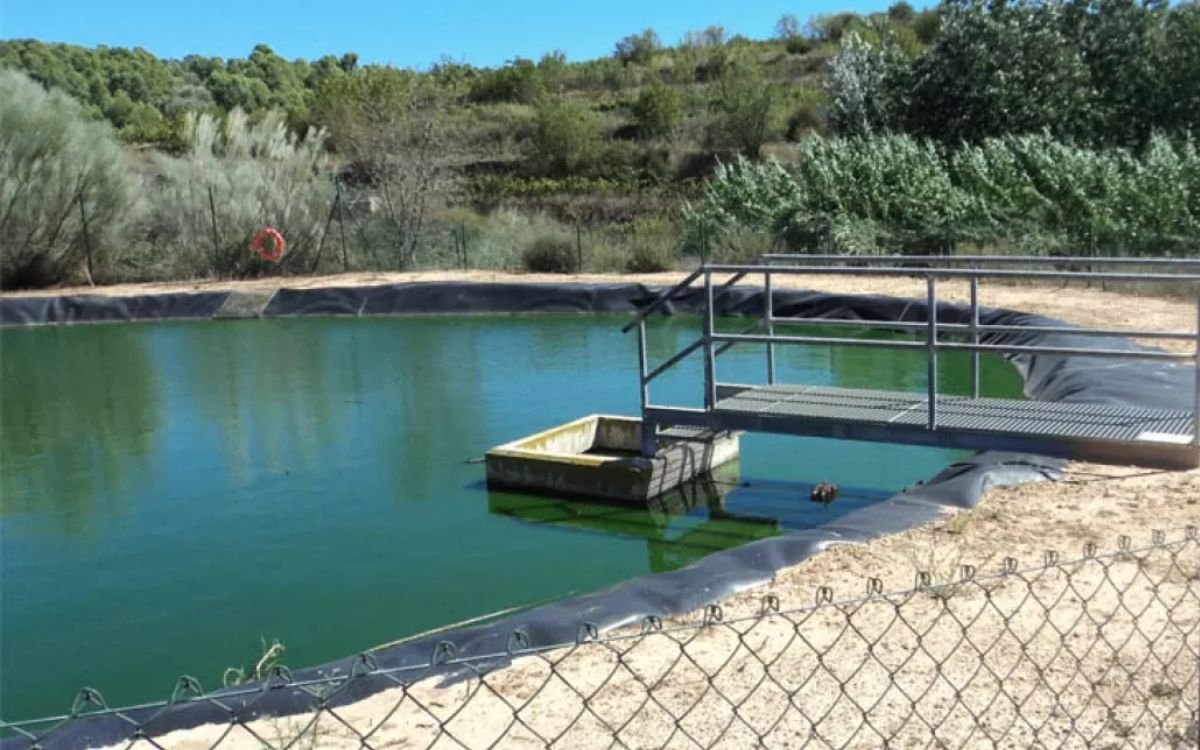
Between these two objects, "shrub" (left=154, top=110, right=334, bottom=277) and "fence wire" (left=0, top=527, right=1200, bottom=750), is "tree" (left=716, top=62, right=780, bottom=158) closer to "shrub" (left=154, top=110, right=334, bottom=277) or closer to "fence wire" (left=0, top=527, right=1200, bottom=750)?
"shrub" (left=154, top=110, right=334, bottom=277)

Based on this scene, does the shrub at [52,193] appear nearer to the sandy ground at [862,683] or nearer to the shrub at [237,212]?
the shrub at [237,212]

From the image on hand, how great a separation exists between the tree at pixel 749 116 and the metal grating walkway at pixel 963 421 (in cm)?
3039

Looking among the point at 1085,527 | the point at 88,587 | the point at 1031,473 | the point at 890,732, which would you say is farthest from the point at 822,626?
the point at 88,587

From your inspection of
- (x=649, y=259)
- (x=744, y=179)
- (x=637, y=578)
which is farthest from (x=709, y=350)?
(x=744, y=179)

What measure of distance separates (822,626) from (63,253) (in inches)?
814

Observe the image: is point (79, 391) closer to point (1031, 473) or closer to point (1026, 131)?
point (1031, 473)

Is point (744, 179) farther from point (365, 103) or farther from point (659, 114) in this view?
point (659, 114)

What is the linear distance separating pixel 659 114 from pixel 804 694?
122 ft

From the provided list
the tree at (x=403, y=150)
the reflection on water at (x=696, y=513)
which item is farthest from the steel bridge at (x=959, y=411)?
the tree at (x=403, y=150)

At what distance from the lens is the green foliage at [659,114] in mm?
40062

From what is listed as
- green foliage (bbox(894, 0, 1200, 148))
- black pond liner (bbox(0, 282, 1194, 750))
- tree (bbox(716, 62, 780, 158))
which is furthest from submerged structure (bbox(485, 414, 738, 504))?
tree (bbox(716, 62, 780, 158))

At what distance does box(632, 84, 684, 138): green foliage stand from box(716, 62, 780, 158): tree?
5.37 feet

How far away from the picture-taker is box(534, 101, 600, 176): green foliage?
127 feet

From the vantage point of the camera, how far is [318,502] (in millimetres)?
8508
